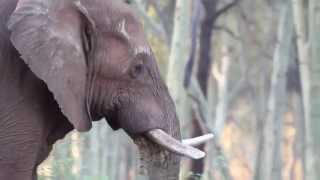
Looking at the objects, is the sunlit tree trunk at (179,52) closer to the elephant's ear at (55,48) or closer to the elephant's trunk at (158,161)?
the elephant's trunk at (158,161)

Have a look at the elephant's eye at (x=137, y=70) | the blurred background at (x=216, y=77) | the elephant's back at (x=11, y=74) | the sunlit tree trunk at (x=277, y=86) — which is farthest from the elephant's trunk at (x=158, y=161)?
the sunlit tree trunk at (x=277, y=86)

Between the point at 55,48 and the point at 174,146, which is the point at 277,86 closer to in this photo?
the point at 174,146

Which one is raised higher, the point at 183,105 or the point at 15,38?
the point at 15,38

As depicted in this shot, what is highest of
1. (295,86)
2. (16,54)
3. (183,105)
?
(16,54)

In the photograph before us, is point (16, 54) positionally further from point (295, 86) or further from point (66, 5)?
point (295, 86)

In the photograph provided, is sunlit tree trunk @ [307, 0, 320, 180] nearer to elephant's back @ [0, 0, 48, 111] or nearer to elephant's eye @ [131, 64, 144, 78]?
elephant's eye @ [131, 64, 144, 78]

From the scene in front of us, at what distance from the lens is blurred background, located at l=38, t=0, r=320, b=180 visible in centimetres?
1018

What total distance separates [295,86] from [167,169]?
2168 cm

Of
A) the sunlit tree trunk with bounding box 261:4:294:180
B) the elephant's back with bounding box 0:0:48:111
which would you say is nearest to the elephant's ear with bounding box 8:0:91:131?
the elephant's back with bounding box 0:0:48:111

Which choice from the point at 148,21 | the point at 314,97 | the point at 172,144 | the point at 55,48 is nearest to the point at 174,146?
the point at 172,144

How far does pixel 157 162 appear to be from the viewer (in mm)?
6684

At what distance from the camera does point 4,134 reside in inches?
250

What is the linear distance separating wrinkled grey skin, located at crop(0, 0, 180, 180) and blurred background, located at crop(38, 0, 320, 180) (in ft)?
7.95

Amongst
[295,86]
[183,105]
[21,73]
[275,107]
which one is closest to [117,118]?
[21,73]
